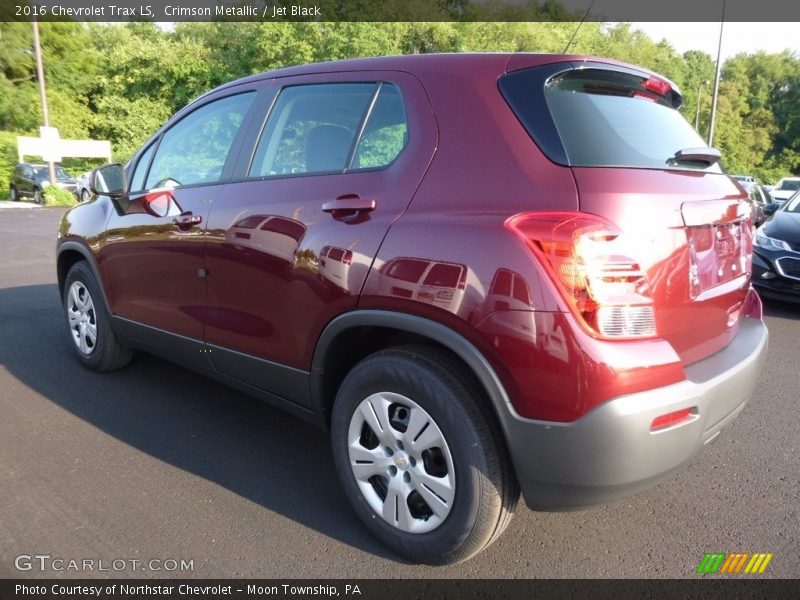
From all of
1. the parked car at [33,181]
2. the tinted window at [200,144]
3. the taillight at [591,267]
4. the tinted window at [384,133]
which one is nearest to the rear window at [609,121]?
the taillight at [591,267]

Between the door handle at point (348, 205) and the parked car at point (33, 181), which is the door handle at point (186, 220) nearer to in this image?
the door handle at point (348, 205)

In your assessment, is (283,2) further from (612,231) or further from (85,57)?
(612,231)

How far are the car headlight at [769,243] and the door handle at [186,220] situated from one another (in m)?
5.82

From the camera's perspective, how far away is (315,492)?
2.77m

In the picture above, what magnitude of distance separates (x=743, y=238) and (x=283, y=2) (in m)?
32.6

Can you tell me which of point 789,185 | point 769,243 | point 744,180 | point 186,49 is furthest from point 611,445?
point 186,49

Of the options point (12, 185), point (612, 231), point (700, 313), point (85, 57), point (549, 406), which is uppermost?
point (85, 57)

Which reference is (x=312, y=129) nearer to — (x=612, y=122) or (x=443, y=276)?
(x=443, y=276)

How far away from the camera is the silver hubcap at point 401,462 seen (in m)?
2.14

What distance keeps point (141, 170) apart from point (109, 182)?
8.5 inches

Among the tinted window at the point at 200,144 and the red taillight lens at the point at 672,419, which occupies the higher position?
the tinted window at the point at 200,144

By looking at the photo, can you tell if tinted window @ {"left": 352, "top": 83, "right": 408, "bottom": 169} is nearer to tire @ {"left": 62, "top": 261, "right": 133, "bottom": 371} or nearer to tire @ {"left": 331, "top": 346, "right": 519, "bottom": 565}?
tire @ {"left": 331, "top": 346, "right": 519, "bottom": 565}

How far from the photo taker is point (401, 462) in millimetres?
2248
